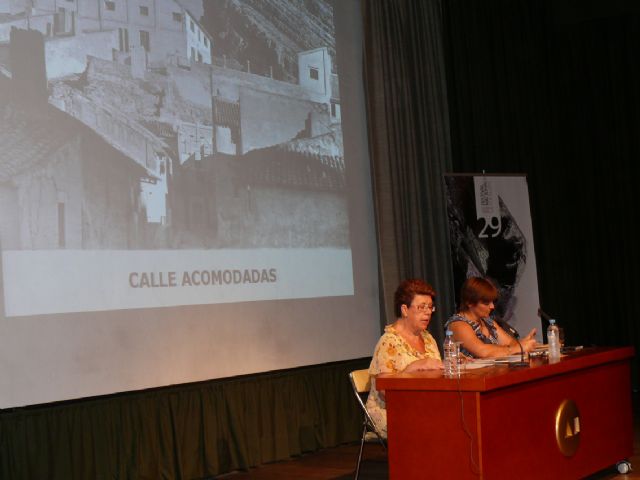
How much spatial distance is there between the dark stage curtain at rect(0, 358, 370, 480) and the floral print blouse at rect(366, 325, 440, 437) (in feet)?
4.63

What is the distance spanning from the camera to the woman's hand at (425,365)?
4262mm

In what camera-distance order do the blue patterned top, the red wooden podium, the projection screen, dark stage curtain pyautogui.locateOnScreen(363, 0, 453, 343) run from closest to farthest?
the red wooden podium < the projection screen < the blue patterned top < dark stage curtain pyautogui.locateOnScreen(363, 0, 453, 343)

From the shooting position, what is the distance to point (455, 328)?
521 cm

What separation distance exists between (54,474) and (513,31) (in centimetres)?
610

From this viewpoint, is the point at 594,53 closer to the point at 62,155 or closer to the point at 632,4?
the point at 632,4

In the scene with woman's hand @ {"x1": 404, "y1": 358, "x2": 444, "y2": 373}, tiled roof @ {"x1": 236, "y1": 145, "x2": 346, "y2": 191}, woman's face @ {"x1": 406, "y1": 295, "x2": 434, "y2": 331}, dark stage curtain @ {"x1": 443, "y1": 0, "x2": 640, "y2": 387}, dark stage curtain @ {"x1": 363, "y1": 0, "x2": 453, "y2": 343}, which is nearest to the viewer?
woman's hand @ {"x1": 404, "y1": 358, "x2": 444, "y2": 373}

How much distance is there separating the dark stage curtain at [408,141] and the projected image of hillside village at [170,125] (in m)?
0.40

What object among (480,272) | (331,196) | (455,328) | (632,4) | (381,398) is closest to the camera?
(381,398)

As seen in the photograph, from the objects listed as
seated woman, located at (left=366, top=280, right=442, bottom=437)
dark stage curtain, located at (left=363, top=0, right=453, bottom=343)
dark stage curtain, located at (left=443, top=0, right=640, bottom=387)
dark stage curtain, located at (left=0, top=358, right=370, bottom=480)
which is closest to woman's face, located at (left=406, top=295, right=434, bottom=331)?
seated woman, located at (left=366, top=280, right=442, bottom=437)

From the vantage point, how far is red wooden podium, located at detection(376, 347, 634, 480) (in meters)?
3.85

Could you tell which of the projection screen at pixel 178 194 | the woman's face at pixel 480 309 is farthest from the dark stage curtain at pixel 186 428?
the woman's face at pixel 480 309

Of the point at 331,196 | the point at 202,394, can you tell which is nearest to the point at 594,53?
the point at 331,196

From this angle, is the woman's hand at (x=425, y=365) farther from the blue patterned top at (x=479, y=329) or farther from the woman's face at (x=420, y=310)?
the blue patterned top at (x=479, y=329)

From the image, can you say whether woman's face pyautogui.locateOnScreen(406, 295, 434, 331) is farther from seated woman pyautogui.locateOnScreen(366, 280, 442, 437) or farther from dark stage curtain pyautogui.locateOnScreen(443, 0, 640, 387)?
dark stage curtain pyautogui.locateOnScreen(443, 0, 640, 387)
